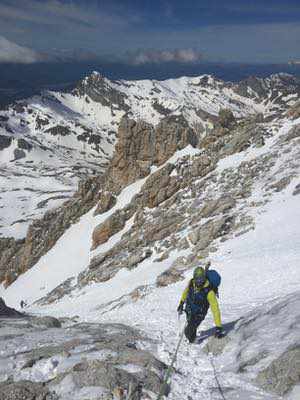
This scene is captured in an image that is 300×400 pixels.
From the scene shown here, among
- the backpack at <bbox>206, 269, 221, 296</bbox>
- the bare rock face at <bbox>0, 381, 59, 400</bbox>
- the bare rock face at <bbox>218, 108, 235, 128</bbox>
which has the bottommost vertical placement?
the bare rock face at <bbox>0, 381, 59, 400</bbox>

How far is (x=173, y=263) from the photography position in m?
36.8

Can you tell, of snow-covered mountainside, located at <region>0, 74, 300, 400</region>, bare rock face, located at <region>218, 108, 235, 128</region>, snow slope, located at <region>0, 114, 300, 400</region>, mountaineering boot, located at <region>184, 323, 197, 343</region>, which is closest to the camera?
snow-covered mountainside, located at <region>0, 74, 300, 400</region>

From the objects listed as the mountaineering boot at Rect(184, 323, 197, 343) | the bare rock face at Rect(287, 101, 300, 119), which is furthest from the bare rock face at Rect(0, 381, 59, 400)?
the bare rock face at Rect(287, 101, 300, 119)

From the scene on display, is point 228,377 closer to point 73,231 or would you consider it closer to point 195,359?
point 195,359

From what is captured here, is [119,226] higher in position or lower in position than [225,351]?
lower

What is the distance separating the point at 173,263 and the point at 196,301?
23.7m

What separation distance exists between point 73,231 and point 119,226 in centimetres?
1498

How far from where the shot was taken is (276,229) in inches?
1302

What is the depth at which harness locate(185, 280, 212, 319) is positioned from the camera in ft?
42.8

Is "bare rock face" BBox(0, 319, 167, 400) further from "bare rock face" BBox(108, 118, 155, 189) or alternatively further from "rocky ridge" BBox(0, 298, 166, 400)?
"bare rock face" BBox(108, 118, 155, 189)

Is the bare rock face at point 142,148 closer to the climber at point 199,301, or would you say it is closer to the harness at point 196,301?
the climber at point 199,301

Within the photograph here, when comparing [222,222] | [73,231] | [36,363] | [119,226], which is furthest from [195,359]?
[73,231]

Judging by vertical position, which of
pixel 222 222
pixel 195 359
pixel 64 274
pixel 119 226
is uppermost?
pixel 195 359

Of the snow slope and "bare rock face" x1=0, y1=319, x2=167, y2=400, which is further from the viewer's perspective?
the snow slope
